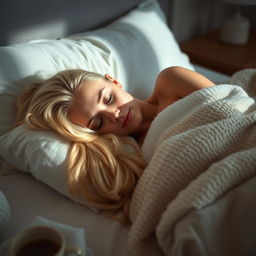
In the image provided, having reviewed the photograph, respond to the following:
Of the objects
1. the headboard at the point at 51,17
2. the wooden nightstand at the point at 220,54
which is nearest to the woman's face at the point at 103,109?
the headboard at the point at 51,17

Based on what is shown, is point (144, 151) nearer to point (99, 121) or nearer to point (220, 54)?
point (99, 121)

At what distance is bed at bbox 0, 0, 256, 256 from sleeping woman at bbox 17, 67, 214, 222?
0.12 feet

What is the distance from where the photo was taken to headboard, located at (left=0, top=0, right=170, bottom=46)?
1.12 metres

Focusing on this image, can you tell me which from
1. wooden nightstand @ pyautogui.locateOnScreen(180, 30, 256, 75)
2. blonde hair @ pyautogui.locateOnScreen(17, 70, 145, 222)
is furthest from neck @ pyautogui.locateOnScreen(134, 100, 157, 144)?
wooden nightstand @ pyautogui.locateOnScreen(180, 30, 256, 75)

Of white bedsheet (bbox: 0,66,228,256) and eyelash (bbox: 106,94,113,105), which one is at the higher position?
eyelash (bbox: 106,94,113,105)

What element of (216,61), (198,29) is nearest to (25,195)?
(216,61)

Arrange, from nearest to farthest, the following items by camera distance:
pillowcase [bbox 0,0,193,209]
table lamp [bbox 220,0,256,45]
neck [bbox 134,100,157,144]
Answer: pillowcase [bbox 0,0,193,209], neck [bbox 134,100,157,144], table lamp [bbox 220,0,256,45]

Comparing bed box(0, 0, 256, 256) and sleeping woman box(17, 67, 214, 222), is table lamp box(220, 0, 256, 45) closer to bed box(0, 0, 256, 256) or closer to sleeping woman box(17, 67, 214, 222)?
bed box(0, 0, 256, 256)

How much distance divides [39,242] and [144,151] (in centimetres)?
35

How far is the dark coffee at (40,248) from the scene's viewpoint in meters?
0.61

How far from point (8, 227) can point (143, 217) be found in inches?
11.3

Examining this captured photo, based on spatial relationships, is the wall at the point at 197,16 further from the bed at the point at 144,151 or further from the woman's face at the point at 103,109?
the woman's face at the point at 103,109

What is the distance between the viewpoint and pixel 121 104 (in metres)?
1.00

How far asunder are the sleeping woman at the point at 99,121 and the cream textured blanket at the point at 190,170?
0.23ft
